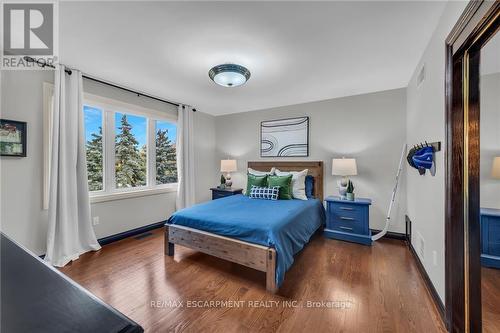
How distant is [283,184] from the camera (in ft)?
11.0

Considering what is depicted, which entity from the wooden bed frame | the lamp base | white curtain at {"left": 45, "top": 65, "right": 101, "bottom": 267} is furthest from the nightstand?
white curtain at {"left": 45, "top": 65, "right": 101, "bottom": 267}

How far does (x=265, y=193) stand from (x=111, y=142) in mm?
2479

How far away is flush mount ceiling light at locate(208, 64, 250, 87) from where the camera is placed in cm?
224

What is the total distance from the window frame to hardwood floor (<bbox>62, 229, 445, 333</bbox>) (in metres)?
0.85

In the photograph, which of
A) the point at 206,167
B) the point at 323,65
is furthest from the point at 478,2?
the point at 206,167

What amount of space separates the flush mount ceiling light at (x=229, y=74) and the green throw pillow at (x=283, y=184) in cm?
166

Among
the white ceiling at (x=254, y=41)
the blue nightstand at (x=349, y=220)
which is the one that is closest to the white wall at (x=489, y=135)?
the white ceiling at (x=254, y=41)

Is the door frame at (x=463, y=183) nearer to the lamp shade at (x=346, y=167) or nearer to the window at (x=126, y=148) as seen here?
the lamp shade at (x=346, y=167)

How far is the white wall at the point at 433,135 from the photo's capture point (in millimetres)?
1600

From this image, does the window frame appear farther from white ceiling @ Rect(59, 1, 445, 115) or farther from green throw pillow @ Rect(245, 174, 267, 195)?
green throw pillow @ Rect(245, 174, 267, 195)

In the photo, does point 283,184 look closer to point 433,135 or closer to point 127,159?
point 433,135

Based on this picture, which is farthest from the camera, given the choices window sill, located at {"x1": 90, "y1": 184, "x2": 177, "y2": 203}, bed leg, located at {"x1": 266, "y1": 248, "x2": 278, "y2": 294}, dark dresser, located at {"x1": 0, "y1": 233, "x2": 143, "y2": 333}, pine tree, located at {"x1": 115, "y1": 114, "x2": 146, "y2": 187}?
pine tree, located at {"x1": 115, "y1": 114, "x2": 146, "y2": 187}

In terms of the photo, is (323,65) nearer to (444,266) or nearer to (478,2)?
(478,2)

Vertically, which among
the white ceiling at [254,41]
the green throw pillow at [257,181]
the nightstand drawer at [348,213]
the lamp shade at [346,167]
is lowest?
the nightstand drawer at [348,213]
